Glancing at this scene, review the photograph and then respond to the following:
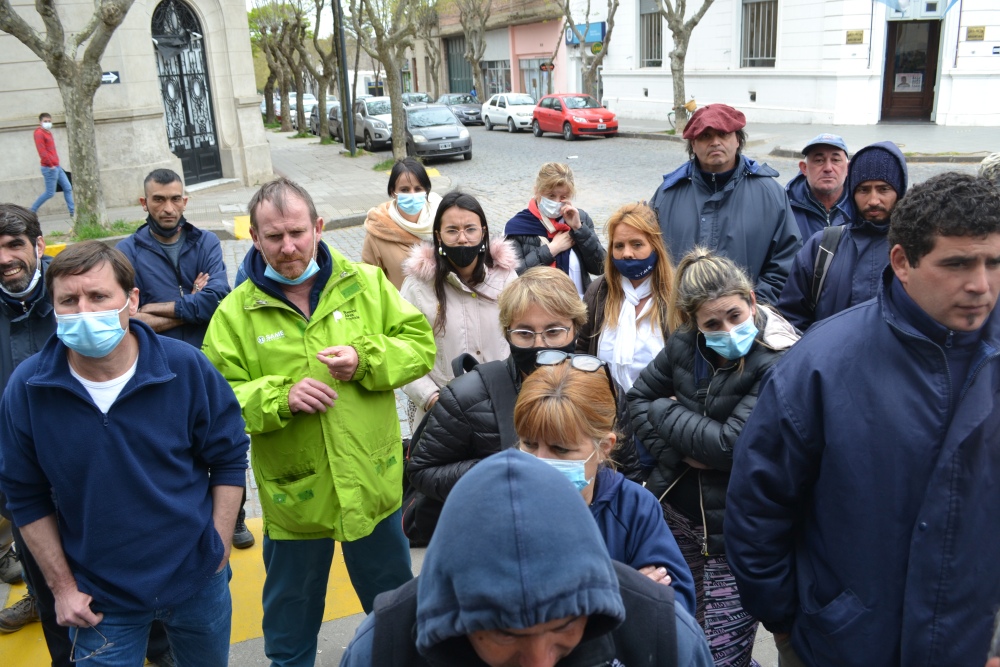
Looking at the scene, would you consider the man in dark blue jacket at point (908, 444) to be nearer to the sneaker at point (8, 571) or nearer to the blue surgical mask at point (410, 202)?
the blue surgical mask at point (410, 202)

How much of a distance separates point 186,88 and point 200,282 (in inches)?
659

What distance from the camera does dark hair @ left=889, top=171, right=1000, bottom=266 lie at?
6.59 feet

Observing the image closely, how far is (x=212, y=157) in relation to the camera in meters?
20.0

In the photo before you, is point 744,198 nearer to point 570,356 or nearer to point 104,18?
point 570,356

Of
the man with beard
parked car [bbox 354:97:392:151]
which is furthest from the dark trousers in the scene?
parked car [bbox 354:97:392:151]

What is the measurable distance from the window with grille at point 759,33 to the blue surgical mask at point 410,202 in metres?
25.1

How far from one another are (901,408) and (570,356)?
3.18 feet

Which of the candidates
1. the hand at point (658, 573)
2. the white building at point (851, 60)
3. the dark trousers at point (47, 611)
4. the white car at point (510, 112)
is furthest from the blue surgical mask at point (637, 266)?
the white car at point (510, 112)

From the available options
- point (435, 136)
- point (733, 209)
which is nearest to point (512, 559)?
point (733, 209)

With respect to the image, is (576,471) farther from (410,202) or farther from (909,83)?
(909,83)

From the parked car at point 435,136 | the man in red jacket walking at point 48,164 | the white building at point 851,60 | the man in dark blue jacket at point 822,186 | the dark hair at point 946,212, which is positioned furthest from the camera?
the parked car at point 435,136

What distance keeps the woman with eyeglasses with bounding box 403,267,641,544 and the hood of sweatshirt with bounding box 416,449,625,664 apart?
4.57ft

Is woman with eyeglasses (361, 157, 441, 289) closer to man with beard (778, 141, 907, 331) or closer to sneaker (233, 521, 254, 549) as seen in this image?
sneaker (233, 521, 254, 549)

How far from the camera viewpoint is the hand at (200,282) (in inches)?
173
